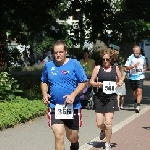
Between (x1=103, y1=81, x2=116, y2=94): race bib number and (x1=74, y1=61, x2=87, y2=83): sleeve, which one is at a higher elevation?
(x1=74, y1=61, x2=87, y2=83): sleeve

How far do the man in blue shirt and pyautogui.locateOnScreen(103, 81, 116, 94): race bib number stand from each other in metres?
1.89

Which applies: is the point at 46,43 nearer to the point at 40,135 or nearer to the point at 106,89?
the point at 40,135

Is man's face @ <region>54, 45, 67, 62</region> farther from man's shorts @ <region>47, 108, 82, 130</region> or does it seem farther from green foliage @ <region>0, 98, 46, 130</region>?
green foliage @ <region>0, 98, 46, 130</region>

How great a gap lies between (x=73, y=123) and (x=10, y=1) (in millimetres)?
11689

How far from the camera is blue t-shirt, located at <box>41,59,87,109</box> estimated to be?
718 centimetres

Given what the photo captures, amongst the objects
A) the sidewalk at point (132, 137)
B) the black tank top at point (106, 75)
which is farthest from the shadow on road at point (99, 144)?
the black tank top at point (106, 75)

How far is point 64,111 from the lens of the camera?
23.5ft

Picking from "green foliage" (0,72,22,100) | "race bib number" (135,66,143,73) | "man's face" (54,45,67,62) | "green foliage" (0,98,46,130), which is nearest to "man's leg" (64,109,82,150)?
"man's face" (54,45,67,62)

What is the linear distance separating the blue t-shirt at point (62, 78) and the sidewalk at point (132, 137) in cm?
231

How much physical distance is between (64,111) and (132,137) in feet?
→ 12.3

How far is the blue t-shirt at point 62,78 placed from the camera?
718 cm

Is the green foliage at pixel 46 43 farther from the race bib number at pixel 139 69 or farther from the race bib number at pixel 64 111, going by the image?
the race bib number at pixel 64 111

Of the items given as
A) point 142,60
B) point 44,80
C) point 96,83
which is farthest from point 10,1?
point 44,80

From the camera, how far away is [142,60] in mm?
15422
